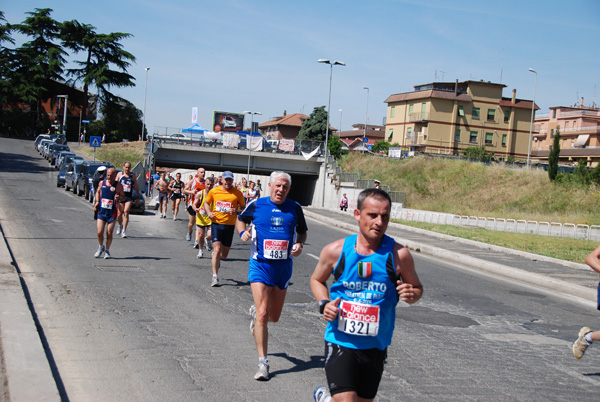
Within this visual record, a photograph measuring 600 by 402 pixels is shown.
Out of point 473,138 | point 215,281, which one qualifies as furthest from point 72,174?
point 473,138

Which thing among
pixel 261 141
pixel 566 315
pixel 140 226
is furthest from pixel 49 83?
pixel 566 315

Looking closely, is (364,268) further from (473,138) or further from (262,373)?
(473,138)

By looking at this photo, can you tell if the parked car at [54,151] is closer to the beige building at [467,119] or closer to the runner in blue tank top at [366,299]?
the beige building at [467,119]

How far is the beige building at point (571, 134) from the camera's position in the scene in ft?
239

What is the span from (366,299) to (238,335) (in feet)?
11.4

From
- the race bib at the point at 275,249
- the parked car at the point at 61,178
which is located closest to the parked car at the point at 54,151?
the parked car at the point at 61,178

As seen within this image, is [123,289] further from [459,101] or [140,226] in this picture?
[459,101]

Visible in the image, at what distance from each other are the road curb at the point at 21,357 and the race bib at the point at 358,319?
7.34 feet

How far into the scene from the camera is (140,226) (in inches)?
809

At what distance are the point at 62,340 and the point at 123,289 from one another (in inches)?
117

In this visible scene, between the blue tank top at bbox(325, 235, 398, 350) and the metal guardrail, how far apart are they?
2636 centimetres

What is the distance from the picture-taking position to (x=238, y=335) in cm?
699

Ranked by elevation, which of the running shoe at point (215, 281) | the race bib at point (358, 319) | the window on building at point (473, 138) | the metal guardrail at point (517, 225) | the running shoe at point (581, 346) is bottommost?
the metal guardrail at point (517, 225)

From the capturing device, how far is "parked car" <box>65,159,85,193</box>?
3244 centimetres
